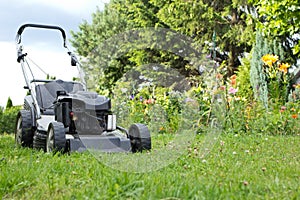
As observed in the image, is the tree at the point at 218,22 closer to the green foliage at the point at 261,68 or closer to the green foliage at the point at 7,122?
the green foliage at the point at 261,68

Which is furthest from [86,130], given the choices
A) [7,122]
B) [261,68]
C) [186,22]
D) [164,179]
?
[186,22]

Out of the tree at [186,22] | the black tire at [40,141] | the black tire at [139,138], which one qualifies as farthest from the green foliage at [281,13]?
the black tire at [40,141]

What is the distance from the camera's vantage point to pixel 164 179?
8.13ft

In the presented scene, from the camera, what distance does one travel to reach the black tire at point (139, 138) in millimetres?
4145

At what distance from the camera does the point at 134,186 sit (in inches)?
87.9

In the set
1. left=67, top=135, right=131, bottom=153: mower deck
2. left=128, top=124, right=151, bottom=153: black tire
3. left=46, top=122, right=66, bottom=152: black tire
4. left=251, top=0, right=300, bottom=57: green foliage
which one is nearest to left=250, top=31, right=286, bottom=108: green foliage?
left=251, top=0, right=300, bottom=57: green foliage

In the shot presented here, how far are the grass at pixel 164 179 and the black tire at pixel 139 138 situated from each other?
408mm

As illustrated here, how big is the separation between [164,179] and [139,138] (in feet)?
5.55

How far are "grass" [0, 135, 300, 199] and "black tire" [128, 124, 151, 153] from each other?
1.34 ft

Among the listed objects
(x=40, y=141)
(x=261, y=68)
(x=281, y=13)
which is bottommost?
(x=40, y=141)

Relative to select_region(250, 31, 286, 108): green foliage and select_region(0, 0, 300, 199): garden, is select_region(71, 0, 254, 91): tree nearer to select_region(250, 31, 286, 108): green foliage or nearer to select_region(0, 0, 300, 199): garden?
select_region(250, 31, 286, 108): green foliage

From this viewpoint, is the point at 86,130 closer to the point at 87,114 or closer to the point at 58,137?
the point at 87,114

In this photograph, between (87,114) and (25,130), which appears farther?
(25,130)

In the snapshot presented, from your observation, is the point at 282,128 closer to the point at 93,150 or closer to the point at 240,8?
the point at 93,150
